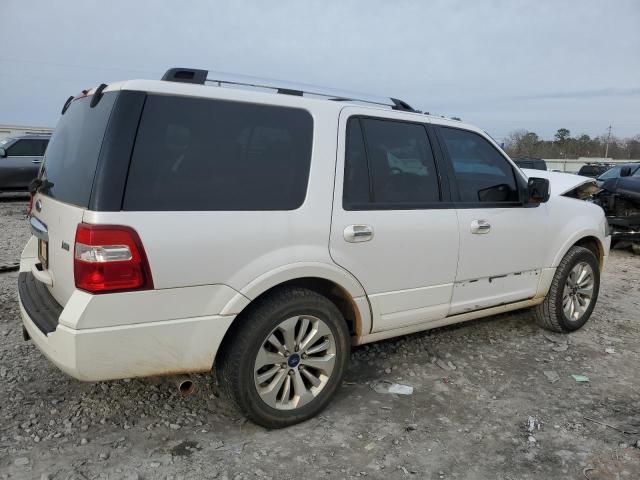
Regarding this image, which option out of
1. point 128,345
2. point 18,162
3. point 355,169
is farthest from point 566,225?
point 18,162

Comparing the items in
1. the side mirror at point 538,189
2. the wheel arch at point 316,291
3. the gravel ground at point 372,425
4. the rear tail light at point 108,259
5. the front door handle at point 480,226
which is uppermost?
the side mirror at point 538,189

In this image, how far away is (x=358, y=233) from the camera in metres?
3.04

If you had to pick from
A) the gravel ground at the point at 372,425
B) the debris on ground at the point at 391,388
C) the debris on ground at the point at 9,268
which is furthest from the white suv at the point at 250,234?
the debris on ground at the point at 9,268

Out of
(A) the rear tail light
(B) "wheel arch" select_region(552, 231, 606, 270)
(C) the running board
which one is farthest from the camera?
(B) "wheel arch" select_region(552, 231, 606, 270)

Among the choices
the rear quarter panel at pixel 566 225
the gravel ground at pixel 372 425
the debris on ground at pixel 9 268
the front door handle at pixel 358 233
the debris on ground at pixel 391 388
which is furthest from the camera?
the debris on ground at pixel 9 268

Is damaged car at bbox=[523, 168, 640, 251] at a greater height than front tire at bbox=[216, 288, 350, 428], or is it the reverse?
damaged car at bbox=[523, 168, 640, 251]

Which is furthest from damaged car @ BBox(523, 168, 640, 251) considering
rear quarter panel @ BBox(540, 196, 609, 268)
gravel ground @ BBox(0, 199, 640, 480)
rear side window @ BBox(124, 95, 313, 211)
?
rear side window @ BBox(124, 95, 313, 211)

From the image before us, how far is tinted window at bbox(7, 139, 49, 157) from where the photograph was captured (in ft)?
43.6

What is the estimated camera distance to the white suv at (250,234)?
240 centimetres

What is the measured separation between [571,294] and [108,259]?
4.03 metres

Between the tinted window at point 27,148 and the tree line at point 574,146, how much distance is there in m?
52.7

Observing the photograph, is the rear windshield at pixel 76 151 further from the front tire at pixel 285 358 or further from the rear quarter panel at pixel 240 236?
the front tire at pixel 285 358

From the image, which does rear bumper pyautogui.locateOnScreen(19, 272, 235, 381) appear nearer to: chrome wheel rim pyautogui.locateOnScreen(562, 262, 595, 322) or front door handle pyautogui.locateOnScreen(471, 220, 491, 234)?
front door handle pyautogui.locateOnScreen(471, 220, 491, 234)

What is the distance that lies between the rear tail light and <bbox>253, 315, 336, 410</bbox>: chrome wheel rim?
32.1 inches
